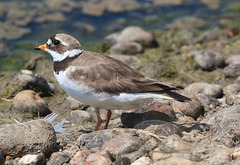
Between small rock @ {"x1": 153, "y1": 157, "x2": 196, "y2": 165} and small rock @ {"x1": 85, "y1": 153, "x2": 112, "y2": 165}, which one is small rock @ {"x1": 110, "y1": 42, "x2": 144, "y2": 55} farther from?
small rock @ {"x1": 153, "y1": 157, "x2": 196, "y2": 165}

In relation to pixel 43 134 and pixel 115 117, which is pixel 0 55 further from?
pixel 43 134

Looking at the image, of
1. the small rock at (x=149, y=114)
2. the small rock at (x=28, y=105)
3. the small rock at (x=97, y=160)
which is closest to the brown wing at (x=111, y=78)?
the small rock at (x=149, y=114)

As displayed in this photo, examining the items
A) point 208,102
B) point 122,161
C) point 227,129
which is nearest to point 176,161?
point 122,161

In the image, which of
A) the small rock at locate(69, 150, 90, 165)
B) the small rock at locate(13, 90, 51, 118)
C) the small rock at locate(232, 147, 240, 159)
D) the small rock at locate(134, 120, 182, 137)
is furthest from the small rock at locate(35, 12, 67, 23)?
the small rock at locate(232, 147, 240, 159)

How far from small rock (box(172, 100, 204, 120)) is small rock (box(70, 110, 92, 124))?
Answer: 1771 millimetres

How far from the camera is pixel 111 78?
5891 mm

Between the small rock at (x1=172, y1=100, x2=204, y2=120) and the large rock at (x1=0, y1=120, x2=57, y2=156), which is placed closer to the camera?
the large rock at (x1=0, y1=120, x2=57, y2=156)

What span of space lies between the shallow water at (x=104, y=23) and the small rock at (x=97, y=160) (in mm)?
6663

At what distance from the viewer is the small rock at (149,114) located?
605 centimetres

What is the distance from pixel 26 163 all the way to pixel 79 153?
0.75 metres

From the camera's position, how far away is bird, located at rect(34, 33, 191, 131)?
5699 millimetres

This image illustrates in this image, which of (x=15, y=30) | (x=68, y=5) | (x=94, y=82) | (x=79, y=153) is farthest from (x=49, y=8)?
(x=79, y=153)

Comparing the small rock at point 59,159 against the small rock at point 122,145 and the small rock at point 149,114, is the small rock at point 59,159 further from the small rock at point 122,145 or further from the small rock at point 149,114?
the small rock at point 149,114

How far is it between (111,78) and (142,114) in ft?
2.84
